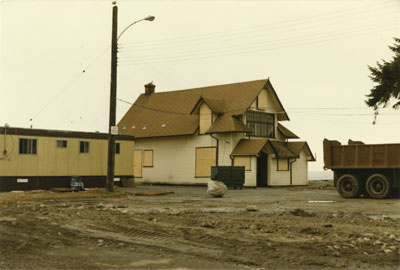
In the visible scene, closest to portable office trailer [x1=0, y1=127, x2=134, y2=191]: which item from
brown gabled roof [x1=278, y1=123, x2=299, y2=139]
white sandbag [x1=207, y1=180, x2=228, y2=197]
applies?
white sandbag [x1=207, y1=180, x2=228, y2=197]

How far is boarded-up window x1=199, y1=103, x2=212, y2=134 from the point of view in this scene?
129 ft

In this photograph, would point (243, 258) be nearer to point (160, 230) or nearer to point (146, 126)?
point (160, 230)

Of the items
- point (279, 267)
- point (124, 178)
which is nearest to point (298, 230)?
point (279, 267)

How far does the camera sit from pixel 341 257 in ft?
28.1

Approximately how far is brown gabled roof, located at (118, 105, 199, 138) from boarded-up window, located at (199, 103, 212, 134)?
68 cm

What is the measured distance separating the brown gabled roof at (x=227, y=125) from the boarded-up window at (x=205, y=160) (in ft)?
5.95

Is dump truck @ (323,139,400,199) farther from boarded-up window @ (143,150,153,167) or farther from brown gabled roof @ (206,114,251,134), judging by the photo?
boarded-up window @ (143,150,153,167)

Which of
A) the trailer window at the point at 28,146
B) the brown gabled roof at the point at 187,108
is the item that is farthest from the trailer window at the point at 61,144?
the brown gabled roof at the point at 187,108

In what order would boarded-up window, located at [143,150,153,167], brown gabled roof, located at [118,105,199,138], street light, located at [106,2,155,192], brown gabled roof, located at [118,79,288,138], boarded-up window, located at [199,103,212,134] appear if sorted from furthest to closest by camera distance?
boarded-up window, located at [143,150,153,167]
brown gabled roof, located at [118,105,199,138]
boarded-up window, located at [199,103,212,134]
brown gabled roof, located at [118,79,288,138]
street light, located at [106,2,155,192]

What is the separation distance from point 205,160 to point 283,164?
6303mm

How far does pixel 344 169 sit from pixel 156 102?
25665 millimetres

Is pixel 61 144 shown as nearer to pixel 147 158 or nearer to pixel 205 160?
pixel 205 160

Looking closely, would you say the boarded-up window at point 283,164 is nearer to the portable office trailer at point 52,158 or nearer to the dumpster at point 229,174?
the dumpster at point 229,174

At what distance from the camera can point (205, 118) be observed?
39.6m
